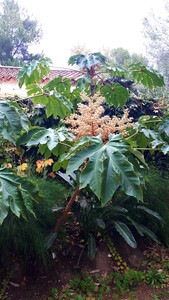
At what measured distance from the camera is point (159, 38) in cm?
1306

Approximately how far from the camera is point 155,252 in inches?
131

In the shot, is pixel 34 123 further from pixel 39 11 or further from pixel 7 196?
pixel 39 11

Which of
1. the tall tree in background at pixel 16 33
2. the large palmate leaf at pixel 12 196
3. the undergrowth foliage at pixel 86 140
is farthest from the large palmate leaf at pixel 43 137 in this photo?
the tall tree in background at pixel 16 33

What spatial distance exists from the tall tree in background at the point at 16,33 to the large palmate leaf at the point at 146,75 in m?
12.9

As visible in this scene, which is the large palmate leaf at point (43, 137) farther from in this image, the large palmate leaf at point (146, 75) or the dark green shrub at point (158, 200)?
the large palmate leaf at point (146, 75)

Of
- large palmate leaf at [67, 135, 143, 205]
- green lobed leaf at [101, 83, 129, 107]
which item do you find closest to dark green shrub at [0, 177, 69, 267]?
large palmate leaf at [67, 135, 143, 205]

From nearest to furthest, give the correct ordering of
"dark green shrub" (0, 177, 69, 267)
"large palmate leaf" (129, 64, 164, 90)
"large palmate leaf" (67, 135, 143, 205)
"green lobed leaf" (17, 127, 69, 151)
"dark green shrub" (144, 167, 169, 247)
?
"large palmate leaf" (67, 135, 143, 205), "green lobed leaf" (17, 127, 69, 151), "dark green shrub" (0, 177, 69, 267), "dark green shrub" (144, 167, 169, 247), "large palmate leaf" (129, 64, 164, 90)

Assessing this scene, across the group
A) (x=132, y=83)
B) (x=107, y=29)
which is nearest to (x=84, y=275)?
(x=132, y=83)

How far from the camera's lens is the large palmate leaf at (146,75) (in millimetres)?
3706

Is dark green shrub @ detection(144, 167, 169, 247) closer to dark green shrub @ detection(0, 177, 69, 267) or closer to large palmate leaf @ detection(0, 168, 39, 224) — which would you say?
dark green shrub @ detection(0, 177, 69, 267)

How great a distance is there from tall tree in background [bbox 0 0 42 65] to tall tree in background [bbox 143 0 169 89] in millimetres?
6775

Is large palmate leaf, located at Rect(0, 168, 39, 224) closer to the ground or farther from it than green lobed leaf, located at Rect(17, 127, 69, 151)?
closer to the ground

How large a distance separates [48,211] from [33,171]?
111cm

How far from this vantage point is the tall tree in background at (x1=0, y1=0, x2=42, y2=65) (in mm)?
16297
